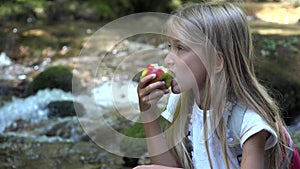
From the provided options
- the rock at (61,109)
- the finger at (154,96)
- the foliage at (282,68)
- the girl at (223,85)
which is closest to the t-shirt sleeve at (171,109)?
the girl at (223,85)

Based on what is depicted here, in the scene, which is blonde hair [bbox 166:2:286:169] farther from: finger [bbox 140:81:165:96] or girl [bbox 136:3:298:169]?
finger [bbox 140:81:165:96]

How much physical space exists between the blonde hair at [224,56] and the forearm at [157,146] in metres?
0.36

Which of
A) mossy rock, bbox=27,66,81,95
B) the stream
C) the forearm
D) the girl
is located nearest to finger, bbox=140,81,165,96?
the girl

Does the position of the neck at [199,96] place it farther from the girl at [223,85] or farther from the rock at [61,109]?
the rock at [61,109]

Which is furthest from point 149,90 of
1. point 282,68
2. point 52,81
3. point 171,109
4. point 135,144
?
point 52,81

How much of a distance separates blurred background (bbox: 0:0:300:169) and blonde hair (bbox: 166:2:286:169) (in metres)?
0.60

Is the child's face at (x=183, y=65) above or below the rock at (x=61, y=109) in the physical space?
above

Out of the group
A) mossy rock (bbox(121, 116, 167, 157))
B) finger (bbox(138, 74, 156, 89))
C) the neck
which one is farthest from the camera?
mossy rock (bbox(121, 116, 167, 157))

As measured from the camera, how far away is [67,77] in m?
8.05

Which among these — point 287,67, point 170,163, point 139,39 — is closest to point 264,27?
point 139,39

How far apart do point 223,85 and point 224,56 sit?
0.45 feet

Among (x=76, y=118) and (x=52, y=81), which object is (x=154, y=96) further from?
(x=52, y=81)

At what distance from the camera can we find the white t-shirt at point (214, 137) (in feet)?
7.44

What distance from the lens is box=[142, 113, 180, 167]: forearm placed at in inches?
106
